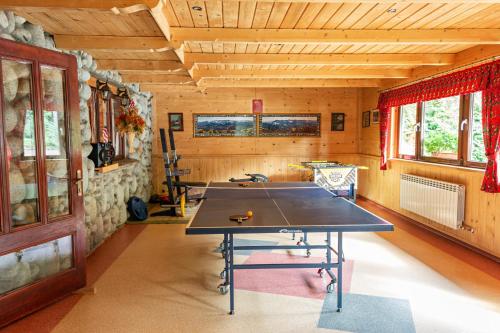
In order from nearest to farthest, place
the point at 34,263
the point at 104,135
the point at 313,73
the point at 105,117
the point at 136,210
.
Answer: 1. the point at 34,263
2. the point at 104,135
3. the point at 105,117
4. the point at 313,73
5. the point at 136,210

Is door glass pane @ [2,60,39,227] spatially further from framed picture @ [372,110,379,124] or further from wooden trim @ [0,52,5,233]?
framed picture @ [372,110,379,124]

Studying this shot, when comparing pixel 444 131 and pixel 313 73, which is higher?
pixel 313 73

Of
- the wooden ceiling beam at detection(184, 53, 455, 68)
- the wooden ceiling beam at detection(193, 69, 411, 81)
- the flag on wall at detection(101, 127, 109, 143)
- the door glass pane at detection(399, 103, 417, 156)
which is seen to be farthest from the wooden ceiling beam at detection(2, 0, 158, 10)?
the door glass pane at detection(399, 103, 417, 156)

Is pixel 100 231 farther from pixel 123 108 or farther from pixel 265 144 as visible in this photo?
pixel 265 144

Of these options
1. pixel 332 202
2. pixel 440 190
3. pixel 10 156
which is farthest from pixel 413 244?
pixel 10 156

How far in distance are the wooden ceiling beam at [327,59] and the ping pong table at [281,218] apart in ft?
5.36

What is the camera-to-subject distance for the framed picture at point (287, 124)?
8.03 m

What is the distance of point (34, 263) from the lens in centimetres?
304

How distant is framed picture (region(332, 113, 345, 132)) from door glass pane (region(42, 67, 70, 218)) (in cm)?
605

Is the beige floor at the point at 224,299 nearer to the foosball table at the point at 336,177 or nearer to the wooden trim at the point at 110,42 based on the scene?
the foosball table at the point at 336,177

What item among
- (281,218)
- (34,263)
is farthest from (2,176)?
(281,218)

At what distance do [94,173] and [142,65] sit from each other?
1537 millimetres

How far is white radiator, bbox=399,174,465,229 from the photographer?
14.8 feet

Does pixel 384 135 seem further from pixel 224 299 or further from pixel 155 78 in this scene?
Result: pixel 224 299
